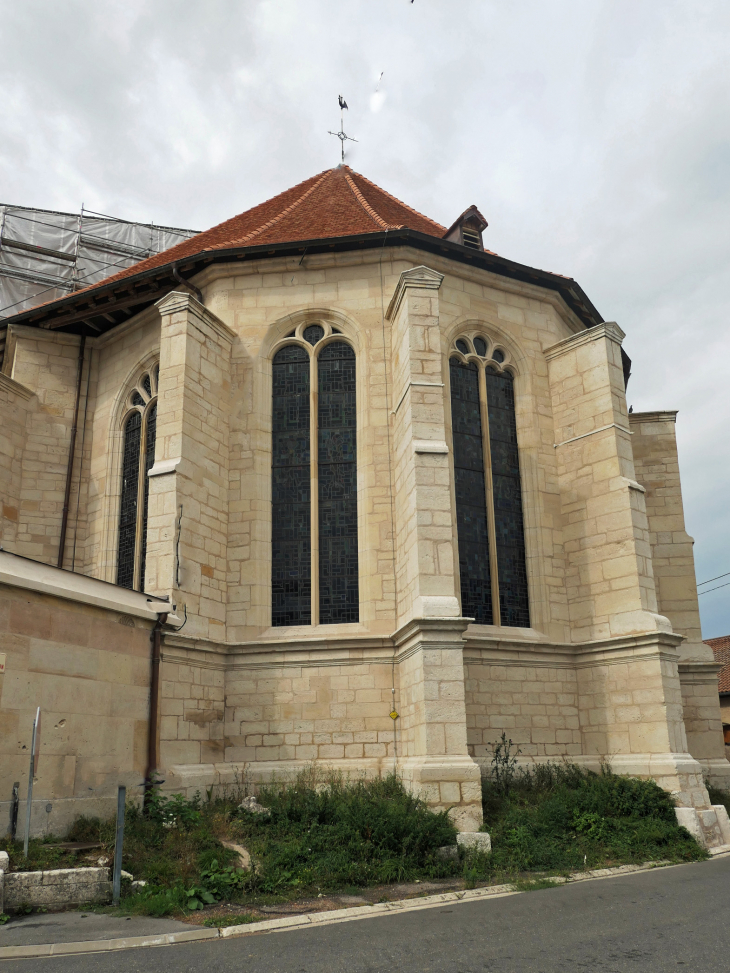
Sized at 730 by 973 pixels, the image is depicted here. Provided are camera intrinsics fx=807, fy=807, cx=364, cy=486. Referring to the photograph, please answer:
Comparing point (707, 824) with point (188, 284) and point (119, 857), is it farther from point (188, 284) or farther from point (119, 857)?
point (188, 284)

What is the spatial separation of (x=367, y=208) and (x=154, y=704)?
1082 centimetres

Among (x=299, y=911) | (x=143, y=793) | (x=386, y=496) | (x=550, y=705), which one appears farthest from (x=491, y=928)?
(x=386, y=496)

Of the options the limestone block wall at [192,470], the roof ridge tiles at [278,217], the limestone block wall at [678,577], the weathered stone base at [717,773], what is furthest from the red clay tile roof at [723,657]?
the limestone block wall at [192,470]

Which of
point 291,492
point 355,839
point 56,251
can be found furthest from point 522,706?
point 56,251

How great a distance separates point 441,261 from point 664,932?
1148 centimetres

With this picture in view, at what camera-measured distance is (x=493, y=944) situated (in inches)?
240

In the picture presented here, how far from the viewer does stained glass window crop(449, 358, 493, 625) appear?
44.2ft

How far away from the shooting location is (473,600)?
13414 millimetres

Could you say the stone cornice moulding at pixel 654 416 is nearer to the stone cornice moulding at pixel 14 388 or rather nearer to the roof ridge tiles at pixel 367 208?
the roof ridge tiles at pixel 367 208

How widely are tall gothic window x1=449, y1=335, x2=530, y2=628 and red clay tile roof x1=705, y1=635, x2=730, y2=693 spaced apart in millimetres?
19794

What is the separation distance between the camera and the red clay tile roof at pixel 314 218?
15.4 metres

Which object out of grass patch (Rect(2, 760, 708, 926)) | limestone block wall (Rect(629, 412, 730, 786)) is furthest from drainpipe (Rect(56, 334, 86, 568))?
limestone block wall (Rect(629, 412, 730, 786))

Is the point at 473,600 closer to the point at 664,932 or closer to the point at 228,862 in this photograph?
the point at 228,862

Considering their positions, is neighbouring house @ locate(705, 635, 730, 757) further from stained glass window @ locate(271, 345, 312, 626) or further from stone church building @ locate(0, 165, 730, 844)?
stained glass window @ locate(271, 345, 312, 626)
